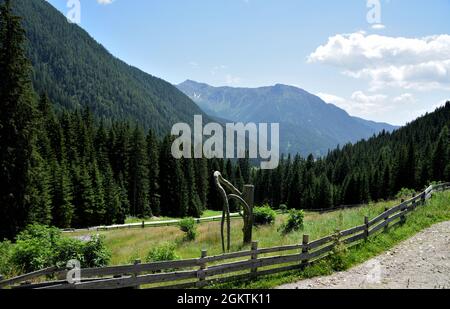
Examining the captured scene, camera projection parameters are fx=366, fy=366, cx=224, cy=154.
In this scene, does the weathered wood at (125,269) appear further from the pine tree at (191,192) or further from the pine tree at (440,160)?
the pine tree at (440,160)

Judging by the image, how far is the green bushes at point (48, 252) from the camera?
1323 centimetres

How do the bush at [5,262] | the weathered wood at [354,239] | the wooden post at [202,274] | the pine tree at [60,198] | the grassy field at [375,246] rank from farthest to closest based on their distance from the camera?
the pine tree at [60,198]
the weathered wood at [354,239]
the bush at [5,262]
the grassy field at [375,246]
the wooden post at [202,274]

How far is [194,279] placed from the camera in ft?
41.7

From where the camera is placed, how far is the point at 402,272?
1311cm

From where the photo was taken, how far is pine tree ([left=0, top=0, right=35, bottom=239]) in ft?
79.3

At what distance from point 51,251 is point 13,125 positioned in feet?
46.8

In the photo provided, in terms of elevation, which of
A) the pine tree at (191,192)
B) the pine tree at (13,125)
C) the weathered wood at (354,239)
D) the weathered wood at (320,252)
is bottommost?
the pine tree at (191,192)

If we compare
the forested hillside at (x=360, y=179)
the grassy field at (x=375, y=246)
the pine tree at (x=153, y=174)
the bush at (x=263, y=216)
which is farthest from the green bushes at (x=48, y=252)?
the forested hillside at (x=360, y=179)

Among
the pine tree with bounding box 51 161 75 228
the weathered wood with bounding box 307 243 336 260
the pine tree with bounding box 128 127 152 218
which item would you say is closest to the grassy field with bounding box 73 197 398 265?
the weathered wood with bounding box 307 243 336 260

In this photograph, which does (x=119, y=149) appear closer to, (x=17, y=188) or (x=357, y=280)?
(x=17, y=188)

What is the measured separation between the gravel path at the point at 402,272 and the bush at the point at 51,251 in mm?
7562

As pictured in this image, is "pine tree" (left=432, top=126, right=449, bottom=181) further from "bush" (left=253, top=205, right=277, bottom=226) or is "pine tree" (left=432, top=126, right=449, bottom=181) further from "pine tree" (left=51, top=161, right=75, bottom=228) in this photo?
"pine tree" (left=51, top=161, right=75, bottom=228)

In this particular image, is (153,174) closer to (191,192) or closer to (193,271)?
(191,192)

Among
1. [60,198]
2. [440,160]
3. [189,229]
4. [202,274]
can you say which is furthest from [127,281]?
[440,160]
